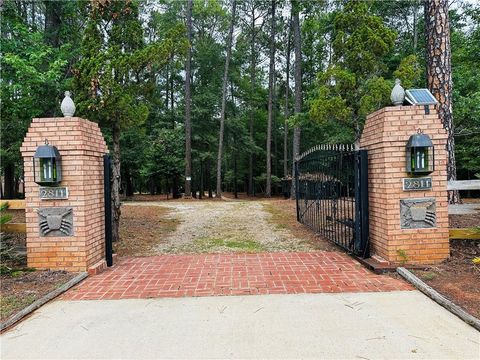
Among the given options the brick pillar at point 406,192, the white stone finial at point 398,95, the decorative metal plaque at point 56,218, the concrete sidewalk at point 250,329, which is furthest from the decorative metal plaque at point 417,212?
the decorative metal plaque at point 56,218

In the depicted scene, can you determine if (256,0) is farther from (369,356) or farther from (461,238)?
(369,356)

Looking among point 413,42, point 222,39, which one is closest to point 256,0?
point 222,39

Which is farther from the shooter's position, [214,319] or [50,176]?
[50,176]

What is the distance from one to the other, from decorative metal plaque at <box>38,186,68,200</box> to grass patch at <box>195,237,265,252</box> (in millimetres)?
2410

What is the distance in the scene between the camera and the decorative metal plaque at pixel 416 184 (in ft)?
13.3

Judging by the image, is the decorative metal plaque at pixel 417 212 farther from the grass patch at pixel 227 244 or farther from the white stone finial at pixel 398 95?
the grass patch at pixel 227 244

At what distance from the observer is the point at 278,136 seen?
28.3 m

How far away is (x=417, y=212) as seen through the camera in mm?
4062

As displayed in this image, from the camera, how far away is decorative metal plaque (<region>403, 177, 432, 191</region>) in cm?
406

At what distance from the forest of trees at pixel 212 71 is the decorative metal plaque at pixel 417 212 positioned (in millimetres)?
4294

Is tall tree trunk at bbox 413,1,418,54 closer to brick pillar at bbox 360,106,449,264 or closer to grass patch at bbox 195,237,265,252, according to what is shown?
brick pillar at bbox 360,106,449,264

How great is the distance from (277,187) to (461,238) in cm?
2618

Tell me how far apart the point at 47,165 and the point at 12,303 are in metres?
1.59

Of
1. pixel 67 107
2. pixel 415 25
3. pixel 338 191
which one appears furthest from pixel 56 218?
pixel 415 25
